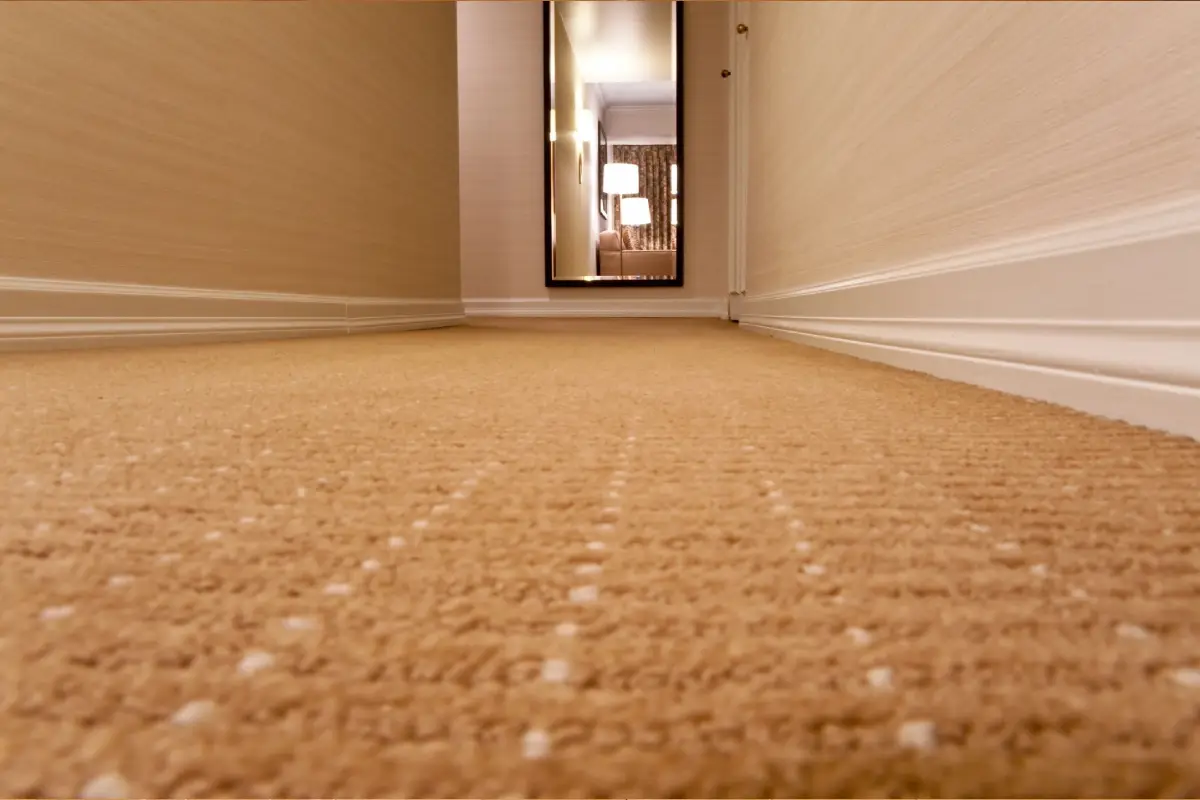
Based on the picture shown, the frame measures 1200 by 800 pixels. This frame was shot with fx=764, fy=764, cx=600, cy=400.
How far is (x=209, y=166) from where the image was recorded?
1908 mm

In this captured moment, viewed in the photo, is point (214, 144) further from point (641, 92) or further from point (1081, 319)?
point (641, 92)

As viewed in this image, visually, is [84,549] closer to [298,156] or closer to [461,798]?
[461,798]

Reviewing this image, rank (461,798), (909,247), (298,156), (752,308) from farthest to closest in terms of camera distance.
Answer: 1. (752,308)
2. (298,156)
3. (909,247)
4. (461,798)

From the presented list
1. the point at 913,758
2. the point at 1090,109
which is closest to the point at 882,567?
the point at 913,758

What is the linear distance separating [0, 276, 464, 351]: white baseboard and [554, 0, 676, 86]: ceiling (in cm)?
273

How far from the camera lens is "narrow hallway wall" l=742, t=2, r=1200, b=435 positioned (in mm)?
676

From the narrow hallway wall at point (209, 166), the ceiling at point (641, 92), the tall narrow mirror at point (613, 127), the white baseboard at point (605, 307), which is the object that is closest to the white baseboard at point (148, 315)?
the narrow hallway wall at point (209, 166)

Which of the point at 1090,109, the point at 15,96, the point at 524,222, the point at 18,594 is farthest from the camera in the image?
the point at 524,222

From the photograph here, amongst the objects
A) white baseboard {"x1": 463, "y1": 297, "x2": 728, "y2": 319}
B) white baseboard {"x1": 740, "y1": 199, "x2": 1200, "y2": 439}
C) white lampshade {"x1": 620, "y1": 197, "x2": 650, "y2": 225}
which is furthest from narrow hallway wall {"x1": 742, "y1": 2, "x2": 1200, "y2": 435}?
white baseboard {"x1": 463, "y1": 297, "x2": 728, "y2": 319}

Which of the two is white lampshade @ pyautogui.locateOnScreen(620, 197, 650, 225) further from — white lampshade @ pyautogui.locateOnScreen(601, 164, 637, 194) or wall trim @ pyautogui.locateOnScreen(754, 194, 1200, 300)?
wall trim @ pyautogui.locateOnScreen(754, 194, 1200, 300)

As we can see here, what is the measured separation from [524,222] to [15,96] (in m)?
3.43

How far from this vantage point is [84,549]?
0.36m

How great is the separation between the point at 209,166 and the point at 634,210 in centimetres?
300

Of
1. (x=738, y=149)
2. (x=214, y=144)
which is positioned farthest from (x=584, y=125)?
(x=214, y=144)
